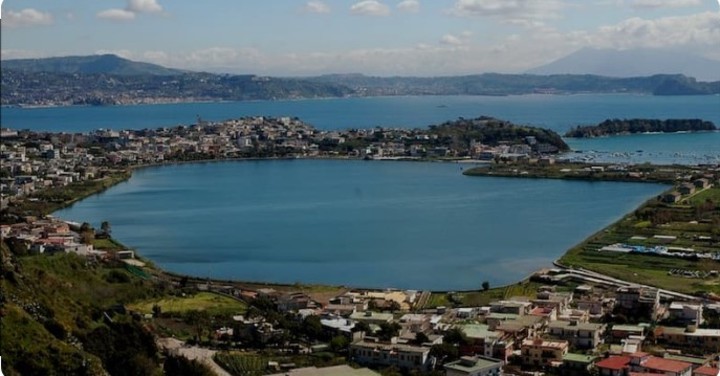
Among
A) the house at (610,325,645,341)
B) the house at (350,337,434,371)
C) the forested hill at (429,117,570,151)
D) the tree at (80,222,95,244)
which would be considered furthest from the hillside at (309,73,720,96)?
the house at (350,337,434,371)

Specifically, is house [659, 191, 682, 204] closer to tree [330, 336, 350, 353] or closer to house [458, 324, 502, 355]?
house [458, 324, 502, 355]

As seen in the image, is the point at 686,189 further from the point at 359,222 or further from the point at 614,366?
the point at 614,366

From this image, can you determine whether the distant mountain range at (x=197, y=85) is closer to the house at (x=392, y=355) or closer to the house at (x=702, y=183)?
the house at (x=702, y=183)

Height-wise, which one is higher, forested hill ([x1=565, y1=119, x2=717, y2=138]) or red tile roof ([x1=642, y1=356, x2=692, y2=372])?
forested hill ([x1=565, y1=119, x2=717, y2=138])

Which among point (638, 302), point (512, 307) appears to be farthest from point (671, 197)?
point (512, 307)

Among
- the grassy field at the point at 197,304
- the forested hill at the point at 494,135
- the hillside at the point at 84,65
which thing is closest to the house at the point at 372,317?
the grassy field at the point at 197,304

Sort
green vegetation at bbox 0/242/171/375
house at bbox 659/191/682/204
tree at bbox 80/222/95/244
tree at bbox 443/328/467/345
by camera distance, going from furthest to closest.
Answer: house at bbox 659/191/682/204 < tree at bbox 80/222/95/244 < tree at bbox 443/328/467/345 < green vegetation at bbox 0/242/171/375
